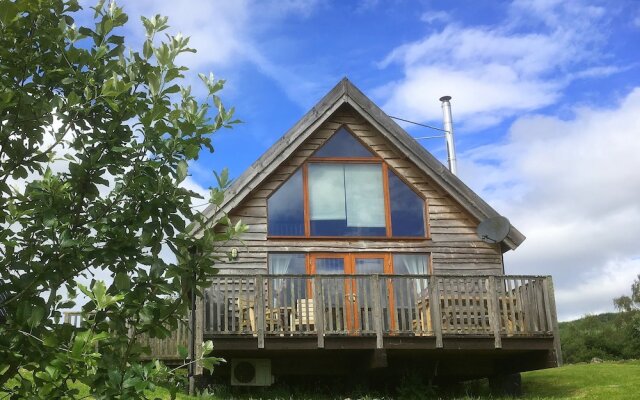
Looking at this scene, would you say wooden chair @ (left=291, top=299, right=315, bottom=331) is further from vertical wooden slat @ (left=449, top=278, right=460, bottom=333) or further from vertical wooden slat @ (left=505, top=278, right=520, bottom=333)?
vertical wooden slat @ (left=505, top=278, right=520, bottom=333)

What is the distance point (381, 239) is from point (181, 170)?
13.2 meters

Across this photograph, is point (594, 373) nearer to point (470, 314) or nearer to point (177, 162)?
point (470, 314)

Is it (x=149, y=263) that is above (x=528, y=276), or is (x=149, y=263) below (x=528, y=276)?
below

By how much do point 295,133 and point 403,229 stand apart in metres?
3.19

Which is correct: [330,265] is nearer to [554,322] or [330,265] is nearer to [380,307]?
[380,307]

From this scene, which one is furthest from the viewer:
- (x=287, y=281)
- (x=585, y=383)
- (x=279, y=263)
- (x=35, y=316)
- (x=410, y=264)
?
(x=585, y=383)

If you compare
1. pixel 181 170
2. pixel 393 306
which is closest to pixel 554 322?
pixel 393 306

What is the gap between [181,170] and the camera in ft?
11.9

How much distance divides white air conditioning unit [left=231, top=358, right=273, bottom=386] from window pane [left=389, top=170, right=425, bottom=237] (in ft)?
13.4

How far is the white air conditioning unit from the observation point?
1495cm

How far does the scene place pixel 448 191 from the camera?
663 inches

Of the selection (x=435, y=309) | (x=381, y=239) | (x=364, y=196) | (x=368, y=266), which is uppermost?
(x=364, y=196)

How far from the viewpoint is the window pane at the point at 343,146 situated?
56.4 feet

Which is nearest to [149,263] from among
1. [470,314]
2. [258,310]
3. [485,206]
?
[258,310]
